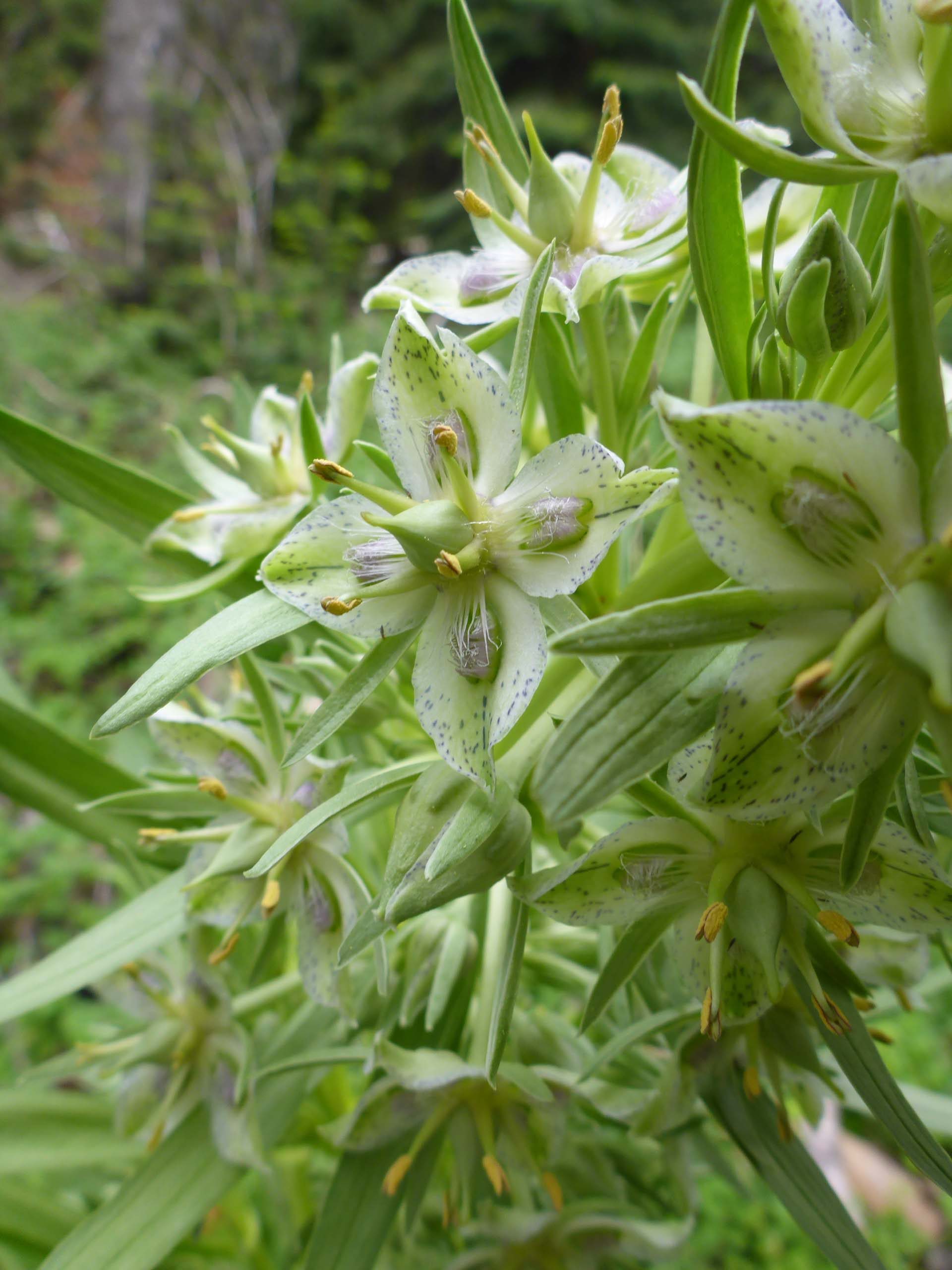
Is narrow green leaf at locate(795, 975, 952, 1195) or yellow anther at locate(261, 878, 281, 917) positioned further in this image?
yellow anther at locate(261, 878, 281, 917)

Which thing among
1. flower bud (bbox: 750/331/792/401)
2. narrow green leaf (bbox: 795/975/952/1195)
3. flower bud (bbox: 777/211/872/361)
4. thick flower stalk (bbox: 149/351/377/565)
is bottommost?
narrow green leaf (bbox: 795/975/952/1195)

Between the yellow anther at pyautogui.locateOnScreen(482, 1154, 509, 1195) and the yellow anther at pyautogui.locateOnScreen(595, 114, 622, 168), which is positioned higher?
the yellow anther at pyautogui.locateOnScreen(595, 114, 622, 168)

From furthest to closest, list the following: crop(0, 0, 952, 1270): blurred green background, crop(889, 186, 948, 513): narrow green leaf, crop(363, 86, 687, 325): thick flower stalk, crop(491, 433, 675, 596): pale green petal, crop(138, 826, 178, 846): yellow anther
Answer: crop(0, 0, 952, 1270): blurred green background
crop(138, 826, 178, 846): yellow anther
crop(363, 86, 687, 325): thick flower stalk
crop(491, 433, 675, 596): pale green petal
crop(889, 186, 948, 513): narrow green leaf

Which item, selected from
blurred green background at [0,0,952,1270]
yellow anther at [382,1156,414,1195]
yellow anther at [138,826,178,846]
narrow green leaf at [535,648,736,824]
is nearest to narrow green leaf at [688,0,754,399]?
narrow green leaf at [535,648,736,824]

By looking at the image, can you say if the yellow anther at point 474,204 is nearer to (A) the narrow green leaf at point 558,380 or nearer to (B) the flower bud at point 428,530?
(A) the narrow green leaf at point 558,380

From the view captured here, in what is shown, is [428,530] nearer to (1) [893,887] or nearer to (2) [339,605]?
(2) [339,605]

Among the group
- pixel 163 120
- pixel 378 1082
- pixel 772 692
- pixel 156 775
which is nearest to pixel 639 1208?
pixel 378 1082

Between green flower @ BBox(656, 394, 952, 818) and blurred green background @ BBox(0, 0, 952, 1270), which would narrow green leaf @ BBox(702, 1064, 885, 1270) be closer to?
green flower @ BBox(656, 394, 952, 818)
